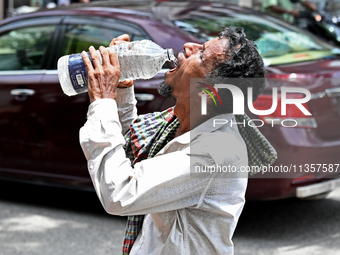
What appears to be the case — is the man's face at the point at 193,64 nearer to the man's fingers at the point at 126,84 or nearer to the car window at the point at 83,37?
the man's fingers at the point at 126,84

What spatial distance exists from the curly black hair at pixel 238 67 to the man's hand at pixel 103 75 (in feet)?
1.14

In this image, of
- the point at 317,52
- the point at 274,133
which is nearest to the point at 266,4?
the point at 317,52

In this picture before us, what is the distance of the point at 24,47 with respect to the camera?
4844 mm

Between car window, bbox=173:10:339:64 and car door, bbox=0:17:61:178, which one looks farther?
car door, bbox=0:17:61:178

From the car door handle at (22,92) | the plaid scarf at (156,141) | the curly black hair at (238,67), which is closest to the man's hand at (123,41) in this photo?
the plaid scarf at (156,141)

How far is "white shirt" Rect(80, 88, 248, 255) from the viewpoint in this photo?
167 centimetres

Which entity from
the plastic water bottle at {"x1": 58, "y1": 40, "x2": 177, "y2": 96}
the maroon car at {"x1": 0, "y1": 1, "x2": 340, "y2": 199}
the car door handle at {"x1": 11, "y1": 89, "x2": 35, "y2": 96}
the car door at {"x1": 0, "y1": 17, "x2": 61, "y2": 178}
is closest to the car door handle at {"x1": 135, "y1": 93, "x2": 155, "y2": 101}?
the maroon car at {"x1": 0, "y1": 1, "x2": 340, "y2": 199}

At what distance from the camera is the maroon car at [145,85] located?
377cm

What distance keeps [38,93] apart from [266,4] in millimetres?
5789

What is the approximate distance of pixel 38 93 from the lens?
440 cm

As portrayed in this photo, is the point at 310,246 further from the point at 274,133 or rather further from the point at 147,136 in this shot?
the point at 147,136

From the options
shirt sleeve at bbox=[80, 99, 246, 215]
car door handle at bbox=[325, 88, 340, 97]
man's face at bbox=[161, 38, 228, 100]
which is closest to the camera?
shirt sleeve at bbox=[80, 99, 246, 215]

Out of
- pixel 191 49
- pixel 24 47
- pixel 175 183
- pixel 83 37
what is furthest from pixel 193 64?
pixel 24 47

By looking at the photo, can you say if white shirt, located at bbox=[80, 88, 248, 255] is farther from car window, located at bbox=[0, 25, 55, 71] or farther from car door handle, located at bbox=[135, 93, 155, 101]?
car window, located at bbox=[0, 25, 55, 71]
